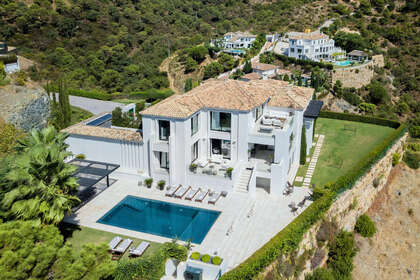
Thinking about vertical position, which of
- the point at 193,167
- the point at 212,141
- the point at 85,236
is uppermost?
the point at 212,141

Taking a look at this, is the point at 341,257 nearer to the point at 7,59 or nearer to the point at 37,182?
the point at 37,182

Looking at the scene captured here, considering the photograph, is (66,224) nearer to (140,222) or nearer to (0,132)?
(140,222)

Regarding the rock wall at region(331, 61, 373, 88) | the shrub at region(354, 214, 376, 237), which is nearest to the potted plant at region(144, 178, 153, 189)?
the shrub at region(354, 214, 376, 237)

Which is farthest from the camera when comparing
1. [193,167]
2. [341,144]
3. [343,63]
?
[343,63]

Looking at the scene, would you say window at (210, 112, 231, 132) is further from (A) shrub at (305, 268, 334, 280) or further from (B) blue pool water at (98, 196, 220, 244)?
(A) shrub at (305, 268, 334, 280)

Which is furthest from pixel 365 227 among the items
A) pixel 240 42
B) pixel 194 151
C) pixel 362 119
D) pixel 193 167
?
pixel 240 42

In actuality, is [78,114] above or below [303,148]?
below
